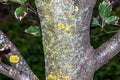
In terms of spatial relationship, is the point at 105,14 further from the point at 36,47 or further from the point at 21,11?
the point at 36,47

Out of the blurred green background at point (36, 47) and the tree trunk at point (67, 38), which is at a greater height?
the tree trunk at point (67, 38)

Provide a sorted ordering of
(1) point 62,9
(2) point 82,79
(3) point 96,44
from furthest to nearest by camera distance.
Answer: (3) point 96,44
(2) point 82,79
(1) point 62,9

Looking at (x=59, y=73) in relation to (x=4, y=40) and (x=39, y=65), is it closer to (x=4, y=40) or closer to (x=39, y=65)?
(x=4, y=40)

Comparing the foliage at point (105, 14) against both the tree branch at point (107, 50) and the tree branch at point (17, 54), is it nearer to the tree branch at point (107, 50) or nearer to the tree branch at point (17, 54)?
the tree branch at point (107, 50)

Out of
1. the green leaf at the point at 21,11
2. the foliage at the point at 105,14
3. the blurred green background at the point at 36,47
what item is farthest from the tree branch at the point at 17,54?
the blurred green background at the point at 36,47

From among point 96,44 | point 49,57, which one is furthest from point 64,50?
point 96,44

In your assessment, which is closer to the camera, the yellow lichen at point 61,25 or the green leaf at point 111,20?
the yellow lichen at point 61,25

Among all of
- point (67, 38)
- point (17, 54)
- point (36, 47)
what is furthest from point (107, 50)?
point (36, 47)

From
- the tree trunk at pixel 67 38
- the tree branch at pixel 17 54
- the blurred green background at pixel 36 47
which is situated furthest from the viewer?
the blurred green background at pixel 36 47
